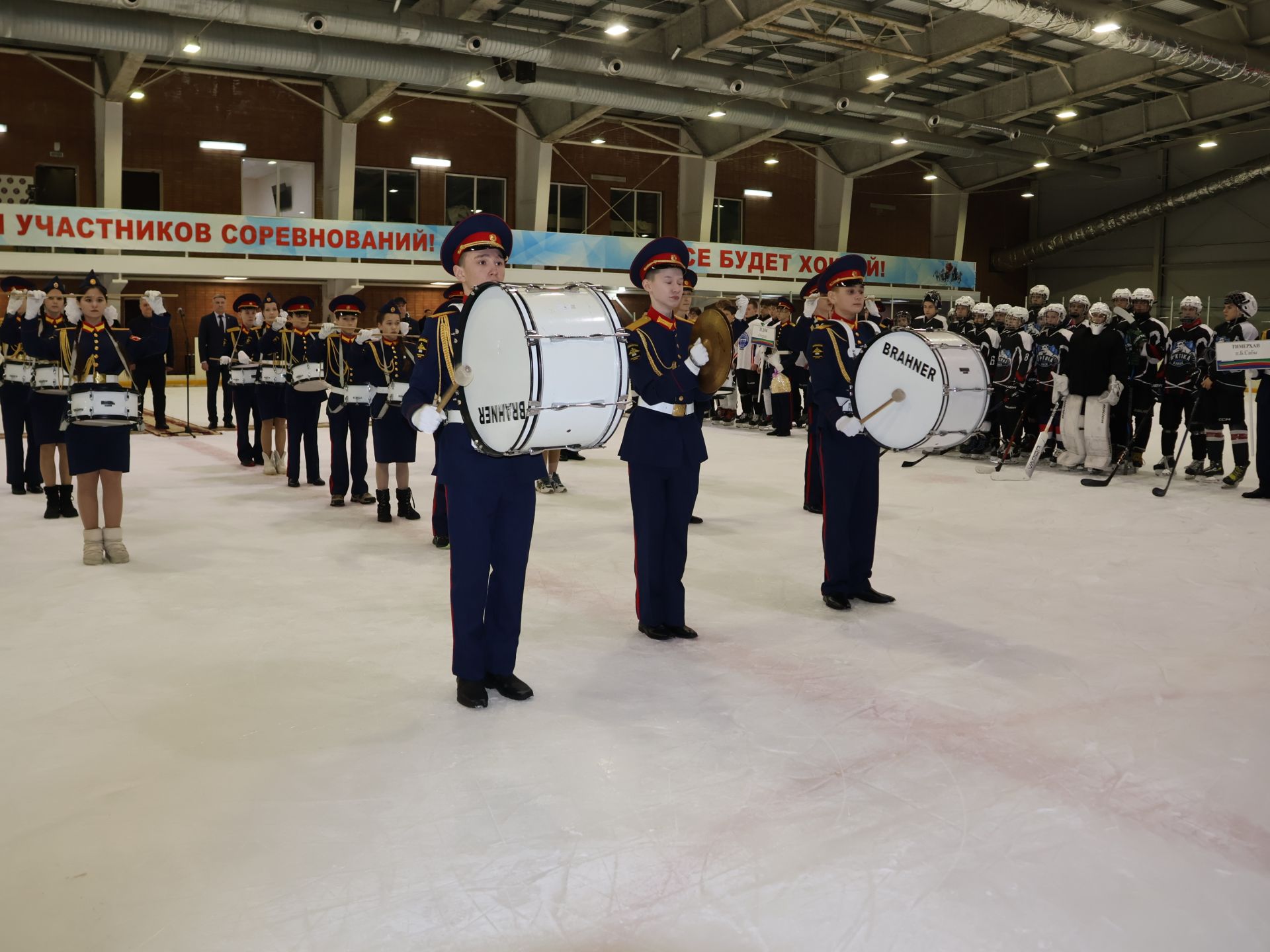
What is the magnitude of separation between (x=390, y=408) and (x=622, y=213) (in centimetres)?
2078

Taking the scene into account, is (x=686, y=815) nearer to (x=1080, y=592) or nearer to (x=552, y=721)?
(x=552, y=721)

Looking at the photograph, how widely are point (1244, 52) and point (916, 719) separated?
1968 centimetres

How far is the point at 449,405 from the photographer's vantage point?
3.96 meters

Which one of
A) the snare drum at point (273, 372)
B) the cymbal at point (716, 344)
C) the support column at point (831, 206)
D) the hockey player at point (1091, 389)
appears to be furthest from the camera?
the support column at point (831, 206)

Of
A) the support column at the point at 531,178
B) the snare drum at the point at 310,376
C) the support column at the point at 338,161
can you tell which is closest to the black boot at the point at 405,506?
the snare drum at the point at 310,376

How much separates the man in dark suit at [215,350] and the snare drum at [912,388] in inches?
410

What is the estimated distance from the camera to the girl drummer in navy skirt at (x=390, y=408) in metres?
8.02

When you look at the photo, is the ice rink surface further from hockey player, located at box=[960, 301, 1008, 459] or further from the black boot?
hockey player, located at box=[960, 301, 1008, 459]

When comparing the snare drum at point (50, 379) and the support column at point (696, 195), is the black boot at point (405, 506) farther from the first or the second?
the support column at point (696, 195)

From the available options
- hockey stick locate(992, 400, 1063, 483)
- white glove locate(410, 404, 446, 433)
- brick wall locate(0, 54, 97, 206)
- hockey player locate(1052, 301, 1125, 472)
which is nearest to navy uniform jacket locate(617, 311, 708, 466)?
white glove locate(410, 404, 446, 433)

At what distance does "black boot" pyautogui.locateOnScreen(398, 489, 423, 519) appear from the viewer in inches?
325

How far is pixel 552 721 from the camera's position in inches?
156

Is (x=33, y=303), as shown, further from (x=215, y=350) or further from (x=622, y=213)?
(x=622, y=213)

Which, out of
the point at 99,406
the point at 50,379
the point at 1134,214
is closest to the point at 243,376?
the point at 50,379
